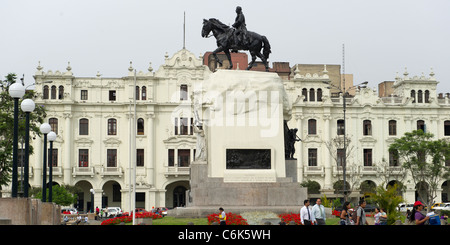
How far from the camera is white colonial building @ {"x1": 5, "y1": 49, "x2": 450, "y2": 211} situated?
69312 millimetres

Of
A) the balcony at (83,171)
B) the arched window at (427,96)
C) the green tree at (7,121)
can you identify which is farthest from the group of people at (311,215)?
the arched window at (427,96)

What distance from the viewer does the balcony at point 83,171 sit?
68875mm

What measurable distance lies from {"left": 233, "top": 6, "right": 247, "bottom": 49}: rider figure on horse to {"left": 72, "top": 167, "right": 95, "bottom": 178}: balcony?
45613 millimetres

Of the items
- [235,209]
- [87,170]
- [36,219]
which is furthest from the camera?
[87,170]

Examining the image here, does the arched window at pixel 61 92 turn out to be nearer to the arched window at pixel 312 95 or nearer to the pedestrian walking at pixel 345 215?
the arched window at pixel 312 95

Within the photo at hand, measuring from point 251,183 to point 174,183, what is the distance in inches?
1918

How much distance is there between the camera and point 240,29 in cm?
2636

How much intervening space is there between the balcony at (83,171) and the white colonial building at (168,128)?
10cm

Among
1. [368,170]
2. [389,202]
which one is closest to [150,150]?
[368,170]

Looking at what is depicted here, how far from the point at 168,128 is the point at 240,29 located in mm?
45223
